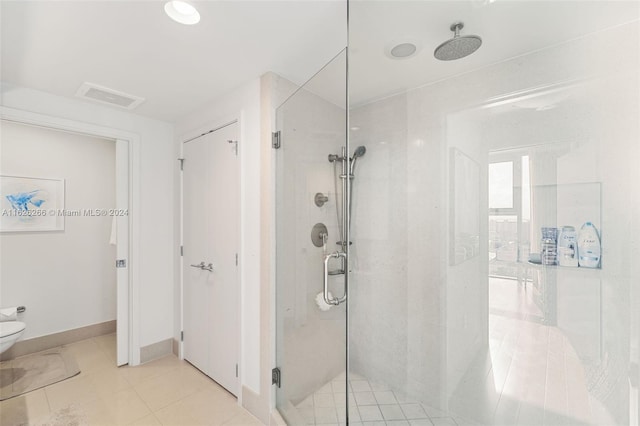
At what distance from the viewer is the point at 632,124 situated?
3.46ft

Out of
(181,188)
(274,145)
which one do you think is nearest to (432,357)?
(274,145)

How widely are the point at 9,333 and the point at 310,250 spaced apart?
2616mm

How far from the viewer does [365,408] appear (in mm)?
1611

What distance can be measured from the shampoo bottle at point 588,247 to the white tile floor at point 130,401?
2062mm

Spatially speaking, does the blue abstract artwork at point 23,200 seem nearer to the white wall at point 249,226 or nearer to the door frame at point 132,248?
the door frame at point 132,248

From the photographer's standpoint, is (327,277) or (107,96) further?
(107,96)

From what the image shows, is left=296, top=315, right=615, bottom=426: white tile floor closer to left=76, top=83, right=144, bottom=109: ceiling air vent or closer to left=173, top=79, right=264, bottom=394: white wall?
left=173, top=79, right=264, bottom=394: white wall

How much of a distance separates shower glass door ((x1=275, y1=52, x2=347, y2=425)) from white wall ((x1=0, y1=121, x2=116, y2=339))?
2542mm

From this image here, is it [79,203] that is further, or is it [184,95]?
[79,203]

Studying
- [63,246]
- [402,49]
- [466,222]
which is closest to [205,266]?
[63,246]

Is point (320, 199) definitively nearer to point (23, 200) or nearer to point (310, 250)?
point (310, 250)

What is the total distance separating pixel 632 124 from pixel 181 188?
3.04 metres

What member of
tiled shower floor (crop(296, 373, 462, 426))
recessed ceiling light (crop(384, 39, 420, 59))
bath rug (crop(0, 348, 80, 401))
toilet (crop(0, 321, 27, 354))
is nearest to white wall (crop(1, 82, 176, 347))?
bath rug (crop(0, 348, 80, 401))

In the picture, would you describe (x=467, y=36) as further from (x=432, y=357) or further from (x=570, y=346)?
(x=432, y=357)
